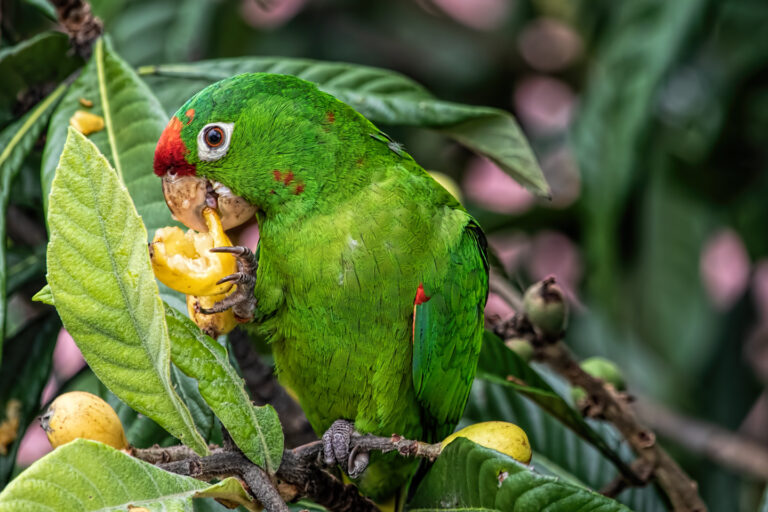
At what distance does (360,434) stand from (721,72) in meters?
1.89

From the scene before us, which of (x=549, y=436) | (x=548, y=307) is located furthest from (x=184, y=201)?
(x=549, y=436)

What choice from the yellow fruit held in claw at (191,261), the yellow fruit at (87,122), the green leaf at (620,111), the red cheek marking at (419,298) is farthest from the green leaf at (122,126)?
the green leaf at (620,111)

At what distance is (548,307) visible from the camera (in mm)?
1299

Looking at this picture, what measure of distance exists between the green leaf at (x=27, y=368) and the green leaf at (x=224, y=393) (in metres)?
0.62

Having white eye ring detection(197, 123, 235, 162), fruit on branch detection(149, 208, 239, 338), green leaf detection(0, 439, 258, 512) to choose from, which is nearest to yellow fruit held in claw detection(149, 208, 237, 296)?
fruit on branch detection(149, 208, 239, 338)

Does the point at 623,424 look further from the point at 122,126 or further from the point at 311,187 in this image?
the point at 122,126

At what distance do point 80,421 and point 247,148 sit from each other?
0.47 m

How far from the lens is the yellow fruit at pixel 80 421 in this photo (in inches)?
32.8

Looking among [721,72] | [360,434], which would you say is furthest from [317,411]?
[721,72]

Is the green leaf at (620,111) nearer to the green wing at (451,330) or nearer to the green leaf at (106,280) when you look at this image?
the green wing at (451,330)

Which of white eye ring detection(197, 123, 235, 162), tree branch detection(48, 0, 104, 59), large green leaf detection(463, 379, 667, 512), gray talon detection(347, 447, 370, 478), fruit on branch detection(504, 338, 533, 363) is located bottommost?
large green leaf detection(463, 379, 667, 512)

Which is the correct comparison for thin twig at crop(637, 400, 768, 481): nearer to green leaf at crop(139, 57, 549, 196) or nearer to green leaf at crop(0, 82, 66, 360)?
green leaf at crop(139, 57, 549, 196)

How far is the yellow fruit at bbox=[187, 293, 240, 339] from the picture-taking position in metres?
1.02

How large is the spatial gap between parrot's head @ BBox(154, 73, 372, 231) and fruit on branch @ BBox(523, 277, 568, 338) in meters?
0.39
